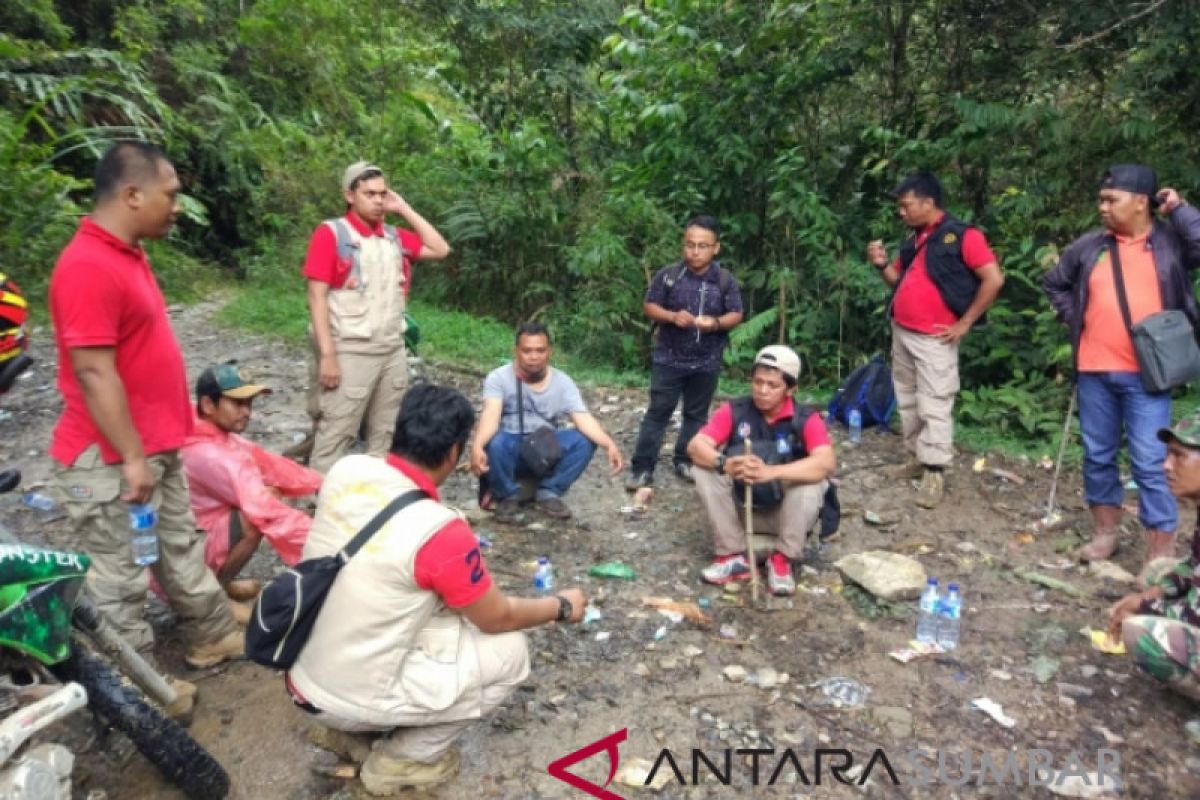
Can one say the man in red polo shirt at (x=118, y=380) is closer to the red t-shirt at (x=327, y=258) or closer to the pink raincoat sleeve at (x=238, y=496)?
the pink raincoat sleeve at (x=238, y=496)

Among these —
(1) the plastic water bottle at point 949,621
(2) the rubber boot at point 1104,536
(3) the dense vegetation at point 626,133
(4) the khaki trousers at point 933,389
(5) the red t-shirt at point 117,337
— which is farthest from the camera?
(3) the dense vegetation at point 626,133

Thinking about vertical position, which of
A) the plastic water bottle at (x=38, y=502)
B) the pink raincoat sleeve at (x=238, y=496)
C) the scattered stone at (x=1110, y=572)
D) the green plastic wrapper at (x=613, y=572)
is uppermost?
the pink raincoat sleeve at (x=238, y=496)

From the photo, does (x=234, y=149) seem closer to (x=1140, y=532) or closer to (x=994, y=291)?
(x=994, y=291)

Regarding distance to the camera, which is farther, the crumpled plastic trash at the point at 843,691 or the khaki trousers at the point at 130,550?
the crumpled plastic trash at the point at 843,691

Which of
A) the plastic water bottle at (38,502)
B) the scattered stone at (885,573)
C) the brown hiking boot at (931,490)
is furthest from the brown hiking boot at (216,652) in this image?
the brown hiking boot at (931,490)

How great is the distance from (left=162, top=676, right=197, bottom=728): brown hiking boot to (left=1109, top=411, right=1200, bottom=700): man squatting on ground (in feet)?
12.1

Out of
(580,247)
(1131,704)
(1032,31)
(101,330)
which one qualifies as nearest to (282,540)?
(101,330)

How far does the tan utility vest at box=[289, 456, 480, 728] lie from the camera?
240cm

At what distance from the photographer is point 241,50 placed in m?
11.9

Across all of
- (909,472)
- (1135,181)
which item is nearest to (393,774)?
(909,472)

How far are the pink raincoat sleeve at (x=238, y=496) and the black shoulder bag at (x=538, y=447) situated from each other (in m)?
1.52

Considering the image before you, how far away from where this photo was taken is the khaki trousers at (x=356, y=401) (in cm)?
455

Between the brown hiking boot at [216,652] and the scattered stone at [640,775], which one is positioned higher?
the brown hiking boot at [216,652]

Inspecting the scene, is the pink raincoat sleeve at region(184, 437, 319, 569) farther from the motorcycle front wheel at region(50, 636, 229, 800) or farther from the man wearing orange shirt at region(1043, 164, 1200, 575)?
the man wearing orange shirt at region(1043, 164, 1200, 575)
